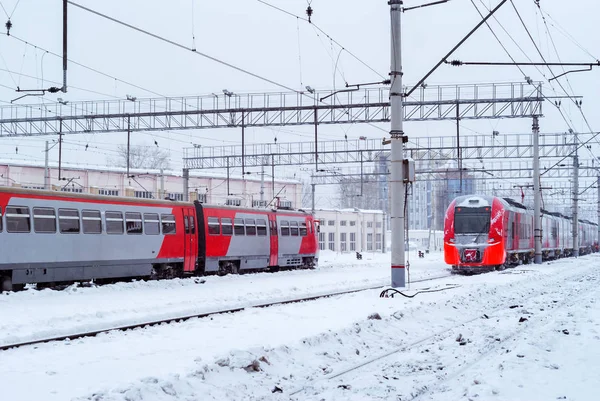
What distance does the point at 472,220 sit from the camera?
1235 inches

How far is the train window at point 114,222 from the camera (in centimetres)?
2202

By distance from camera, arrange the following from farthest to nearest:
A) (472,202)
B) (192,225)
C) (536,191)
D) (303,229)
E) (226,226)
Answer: (536,191)
(303,229)
(472,202)
(226,226)
(192,225)

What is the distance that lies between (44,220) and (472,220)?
61.6 feet

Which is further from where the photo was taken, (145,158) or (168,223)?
(145,158)

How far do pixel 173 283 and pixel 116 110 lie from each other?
51.4 feet

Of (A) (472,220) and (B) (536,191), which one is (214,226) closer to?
(A) (472,220)

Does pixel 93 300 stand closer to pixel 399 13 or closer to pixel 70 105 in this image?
pixel 399 13

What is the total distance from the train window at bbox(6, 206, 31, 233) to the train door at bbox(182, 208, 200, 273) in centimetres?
720

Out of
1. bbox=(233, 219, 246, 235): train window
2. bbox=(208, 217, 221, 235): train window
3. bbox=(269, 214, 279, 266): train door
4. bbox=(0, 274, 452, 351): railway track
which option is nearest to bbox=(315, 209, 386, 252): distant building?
bbox=(269, 214, 279, 266): train door

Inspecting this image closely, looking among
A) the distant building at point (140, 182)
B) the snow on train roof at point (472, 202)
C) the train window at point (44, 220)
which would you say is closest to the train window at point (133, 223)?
the train window at point (44, 220)

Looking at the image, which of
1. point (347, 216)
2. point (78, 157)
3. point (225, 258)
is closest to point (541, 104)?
point (225, 258)

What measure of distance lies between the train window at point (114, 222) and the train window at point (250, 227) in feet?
25.1

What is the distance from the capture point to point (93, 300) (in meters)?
17.8

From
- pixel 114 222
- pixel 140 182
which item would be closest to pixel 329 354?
pixel 114 222
